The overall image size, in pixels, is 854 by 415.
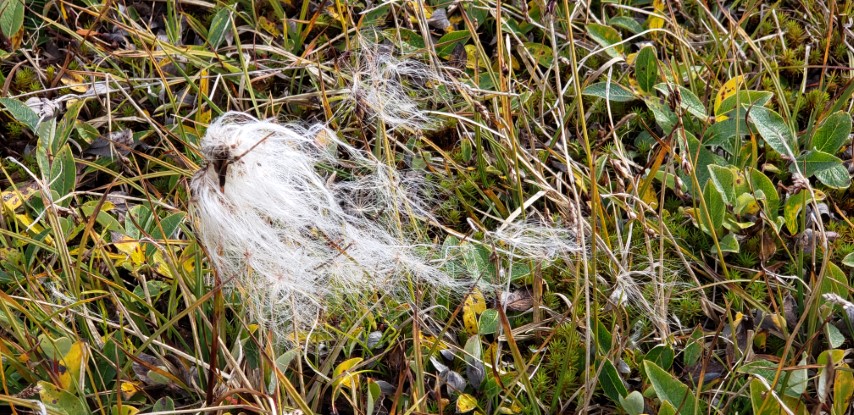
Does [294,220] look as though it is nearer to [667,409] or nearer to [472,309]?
[472,309]

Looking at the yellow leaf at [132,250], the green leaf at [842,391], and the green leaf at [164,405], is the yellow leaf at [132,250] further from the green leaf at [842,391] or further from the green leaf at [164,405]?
the green leaf at [842,391]

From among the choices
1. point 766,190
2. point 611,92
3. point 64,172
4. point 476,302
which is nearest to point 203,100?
point 64,172

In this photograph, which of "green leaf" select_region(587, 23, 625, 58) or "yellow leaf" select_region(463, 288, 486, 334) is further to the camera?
"green leaf" select_region(587, 23, 625, 58)

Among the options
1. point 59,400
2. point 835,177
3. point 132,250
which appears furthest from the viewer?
point 835,177

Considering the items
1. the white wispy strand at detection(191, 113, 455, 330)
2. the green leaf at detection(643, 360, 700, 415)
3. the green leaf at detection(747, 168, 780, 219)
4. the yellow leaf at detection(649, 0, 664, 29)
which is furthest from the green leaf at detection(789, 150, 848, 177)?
the white wispy strand at detection(191, 113, 455, 330)

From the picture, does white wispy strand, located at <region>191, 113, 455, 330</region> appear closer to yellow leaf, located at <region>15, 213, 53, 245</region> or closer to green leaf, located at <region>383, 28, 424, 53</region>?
green leaf, located at <region>383, 28, 424, 53</region>

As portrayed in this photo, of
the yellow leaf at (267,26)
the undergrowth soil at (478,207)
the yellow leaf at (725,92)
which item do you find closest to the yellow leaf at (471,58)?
the undergrowth soil at (478,207)
